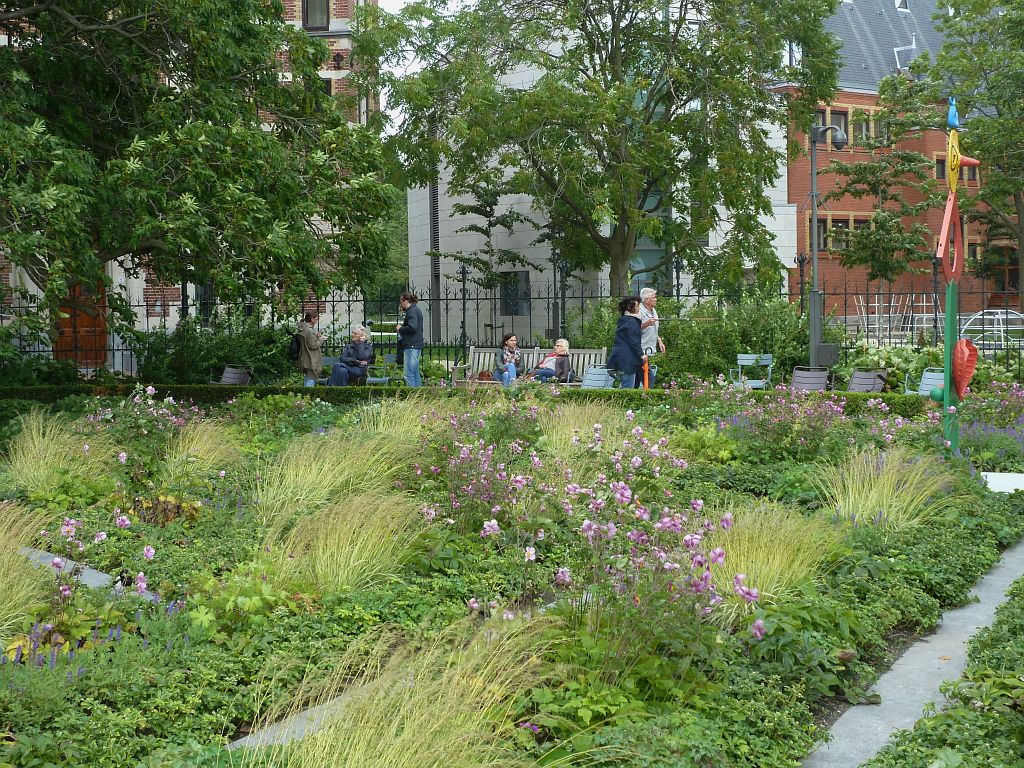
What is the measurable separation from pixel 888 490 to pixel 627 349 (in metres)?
7.27

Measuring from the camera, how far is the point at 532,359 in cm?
2055

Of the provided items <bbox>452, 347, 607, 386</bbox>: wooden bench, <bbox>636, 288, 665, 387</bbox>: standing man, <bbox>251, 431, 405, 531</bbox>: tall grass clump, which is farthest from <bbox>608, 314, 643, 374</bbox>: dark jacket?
<bbox>251, 431, 405, 531</bbox>: tall grass clump

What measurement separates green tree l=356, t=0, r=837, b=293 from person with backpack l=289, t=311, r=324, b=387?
552 cm

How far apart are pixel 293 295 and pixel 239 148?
6.22 ft

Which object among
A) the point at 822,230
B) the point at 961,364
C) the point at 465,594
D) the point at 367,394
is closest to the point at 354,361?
the point at 367,394

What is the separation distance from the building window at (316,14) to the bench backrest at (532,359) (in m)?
15.1

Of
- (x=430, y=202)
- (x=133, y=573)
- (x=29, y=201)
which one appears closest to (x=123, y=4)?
(x=29, y=201)

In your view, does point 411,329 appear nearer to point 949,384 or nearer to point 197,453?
point 197,453

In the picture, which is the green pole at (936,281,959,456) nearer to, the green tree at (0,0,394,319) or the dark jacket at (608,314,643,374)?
the dark jacket at (608,314,643,374)

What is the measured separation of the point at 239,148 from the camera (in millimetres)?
13797

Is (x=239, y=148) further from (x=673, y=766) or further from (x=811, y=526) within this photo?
(x=673, y=766)

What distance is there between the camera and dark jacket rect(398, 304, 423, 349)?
1703cm

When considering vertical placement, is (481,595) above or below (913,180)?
below

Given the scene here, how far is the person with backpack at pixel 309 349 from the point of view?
18.2 meters
